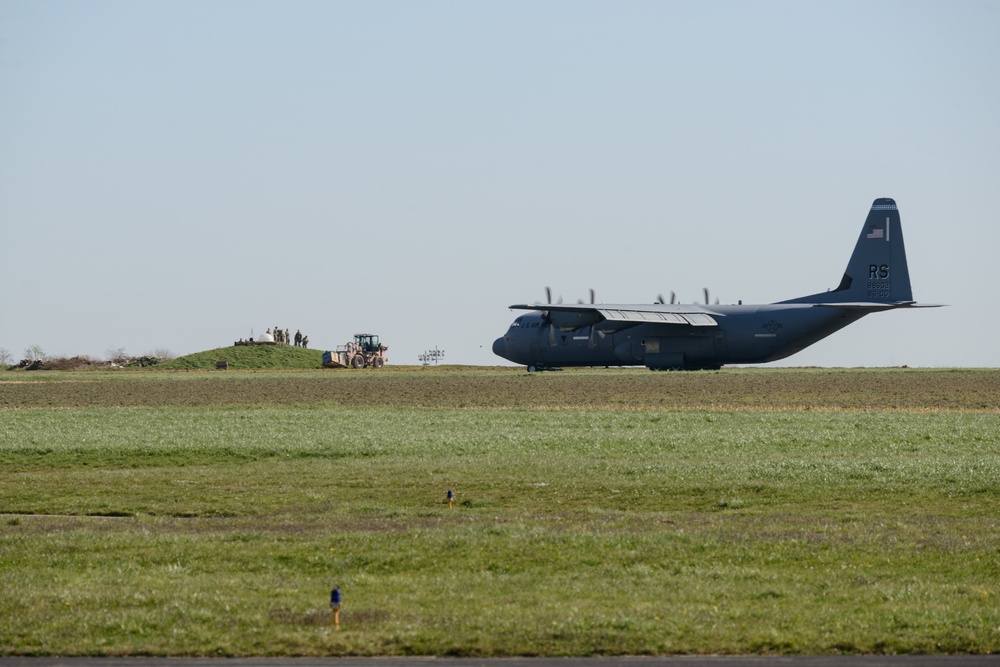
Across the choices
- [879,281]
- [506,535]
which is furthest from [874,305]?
[506,535]

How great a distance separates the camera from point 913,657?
11.6m

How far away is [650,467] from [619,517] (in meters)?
6.53

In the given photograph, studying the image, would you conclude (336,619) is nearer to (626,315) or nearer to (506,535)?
(506,535)

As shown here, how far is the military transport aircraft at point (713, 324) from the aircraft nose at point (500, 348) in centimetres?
6

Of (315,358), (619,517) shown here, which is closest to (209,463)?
(619,517)

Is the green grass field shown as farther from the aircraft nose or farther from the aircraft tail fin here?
the aircraft nose

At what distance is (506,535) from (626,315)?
172 ft

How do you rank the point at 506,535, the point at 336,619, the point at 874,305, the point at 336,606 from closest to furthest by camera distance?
the point at 336,606 → the point at 336,619 → the point at 506,535 → the point at 874,305

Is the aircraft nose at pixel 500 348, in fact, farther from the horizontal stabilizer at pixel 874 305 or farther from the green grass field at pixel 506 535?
the green grass field at pixel 506 535

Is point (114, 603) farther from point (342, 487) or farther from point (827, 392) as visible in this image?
point (827, 392)

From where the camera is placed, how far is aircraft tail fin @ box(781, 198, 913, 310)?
218 ft

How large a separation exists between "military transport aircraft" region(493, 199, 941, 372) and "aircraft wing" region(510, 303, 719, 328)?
6 centimetres

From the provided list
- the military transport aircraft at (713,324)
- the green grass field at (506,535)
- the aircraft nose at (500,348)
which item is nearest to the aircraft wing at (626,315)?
the military transport aircraft at (713,324)

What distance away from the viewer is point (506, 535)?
17.9 m
